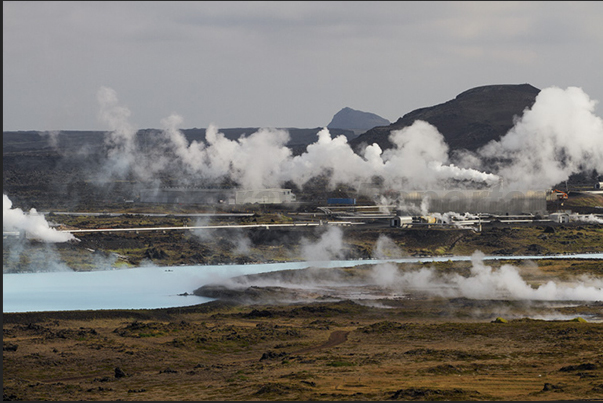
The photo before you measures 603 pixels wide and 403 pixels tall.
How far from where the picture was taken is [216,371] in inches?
2196

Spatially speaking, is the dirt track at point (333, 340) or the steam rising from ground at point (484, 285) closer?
the dirt track at point (333, 340)

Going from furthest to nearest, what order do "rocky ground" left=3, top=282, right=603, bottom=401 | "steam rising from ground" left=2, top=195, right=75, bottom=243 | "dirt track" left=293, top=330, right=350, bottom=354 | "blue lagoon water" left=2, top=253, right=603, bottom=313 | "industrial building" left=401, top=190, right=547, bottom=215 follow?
"industrial building" left=401, top=190, right=547, bottom=215 < "steam rising from ground" left=2, top=195, right=75, bottom=243 < "blue lagoon water" left=2, top=253, right=603, bottom=313 < "dirt track" left=293, top=330, right=350, bottom=354 < "rocky ground" left=3, top=282, right=603, bottom=401

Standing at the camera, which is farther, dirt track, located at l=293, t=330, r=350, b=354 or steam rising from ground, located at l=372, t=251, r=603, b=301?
steam rising from ground, located at l=372, t=251, r=603, b=301

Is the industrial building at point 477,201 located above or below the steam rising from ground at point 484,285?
above

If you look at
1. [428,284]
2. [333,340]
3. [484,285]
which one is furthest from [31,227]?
[333,340]

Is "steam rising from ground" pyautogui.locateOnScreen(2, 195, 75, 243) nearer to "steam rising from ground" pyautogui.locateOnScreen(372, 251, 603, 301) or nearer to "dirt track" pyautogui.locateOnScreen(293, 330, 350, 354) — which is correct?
"steam rising from ground" pyautogui.locateOnScreen(372, 251, 603, 301)

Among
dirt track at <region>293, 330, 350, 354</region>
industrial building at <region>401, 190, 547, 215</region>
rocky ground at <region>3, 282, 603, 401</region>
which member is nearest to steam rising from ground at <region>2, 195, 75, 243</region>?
rocky ground at <region>3, 282, 603, 401</region>

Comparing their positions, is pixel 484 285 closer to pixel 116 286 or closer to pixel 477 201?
pixel 116 286

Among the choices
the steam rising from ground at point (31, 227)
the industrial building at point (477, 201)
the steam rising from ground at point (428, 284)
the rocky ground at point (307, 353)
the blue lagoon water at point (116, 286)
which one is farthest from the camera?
the industrial building at point (477, 201)

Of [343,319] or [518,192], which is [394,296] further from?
[518,192]

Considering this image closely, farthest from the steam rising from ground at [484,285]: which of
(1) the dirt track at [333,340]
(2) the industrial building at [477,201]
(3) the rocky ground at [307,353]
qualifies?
(2) the industrial building at [477,201]

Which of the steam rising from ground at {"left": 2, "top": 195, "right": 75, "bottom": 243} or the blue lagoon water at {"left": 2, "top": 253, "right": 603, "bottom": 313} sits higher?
the steam rising from ground at {"left": 2, "top": 195, "right": 75, "bottom": 243}

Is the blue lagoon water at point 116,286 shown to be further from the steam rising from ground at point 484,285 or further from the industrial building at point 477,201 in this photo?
the industrial building at point 477,201

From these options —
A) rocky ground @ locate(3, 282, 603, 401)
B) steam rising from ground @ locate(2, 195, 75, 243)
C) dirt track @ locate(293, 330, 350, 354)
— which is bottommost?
dirt track @ locate(293, 330, 350, 354)
